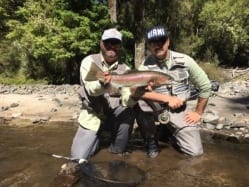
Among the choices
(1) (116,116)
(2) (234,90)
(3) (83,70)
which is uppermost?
(3) (83,70)

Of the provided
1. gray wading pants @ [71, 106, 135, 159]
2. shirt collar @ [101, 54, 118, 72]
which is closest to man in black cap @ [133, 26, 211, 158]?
gray wading pants @ [71, 106, 135, 159]

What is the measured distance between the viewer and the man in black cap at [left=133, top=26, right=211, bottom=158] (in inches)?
221

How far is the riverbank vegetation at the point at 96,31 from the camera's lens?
1841 cm

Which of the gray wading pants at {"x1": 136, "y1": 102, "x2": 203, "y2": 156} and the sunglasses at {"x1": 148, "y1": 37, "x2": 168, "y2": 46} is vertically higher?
the sunglasses at {"x1": 148, "y1": 37, "x2": 168, "y2": 46}

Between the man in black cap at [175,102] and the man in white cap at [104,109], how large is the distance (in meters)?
0.29

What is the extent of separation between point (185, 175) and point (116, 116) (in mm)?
1164

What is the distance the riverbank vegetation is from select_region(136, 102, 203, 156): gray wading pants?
12362 mm

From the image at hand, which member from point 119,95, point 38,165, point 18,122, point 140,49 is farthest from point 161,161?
point 140,49

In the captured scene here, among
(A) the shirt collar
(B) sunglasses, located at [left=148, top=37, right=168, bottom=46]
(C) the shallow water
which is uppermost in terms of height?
(B) sunglasses, located at [left=148, top=37, right=168, bottom=46]

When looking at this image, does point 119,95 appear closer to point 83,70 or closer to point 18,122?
point 83,70

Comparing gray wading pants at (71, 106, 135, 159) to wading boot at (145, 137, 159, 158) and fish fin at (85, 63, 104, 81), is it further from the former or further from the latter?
fish fin at (85, 63, 104, 81)

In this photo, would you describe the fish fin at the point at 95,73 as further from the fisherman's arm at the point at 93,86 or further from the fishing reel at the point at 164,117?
the fishing reel at the point at 164,117

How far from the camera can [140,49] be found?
1909 centimetres

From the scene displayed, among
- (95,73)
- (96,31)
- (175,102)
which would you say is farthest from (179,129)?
(96,31)
